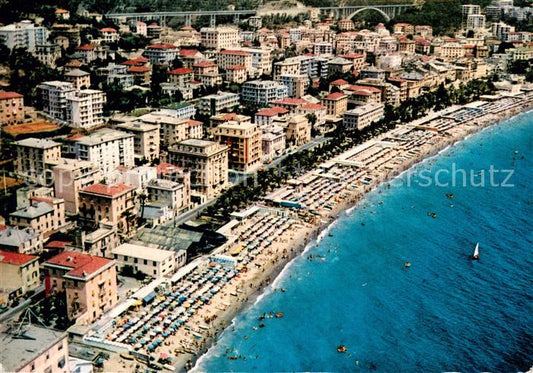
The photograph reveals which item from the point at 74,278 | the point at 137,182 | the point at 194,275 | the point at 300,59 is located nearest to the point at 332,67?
the point at 300,59

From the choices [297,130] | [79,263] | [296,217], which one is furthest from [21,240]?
[297,130]

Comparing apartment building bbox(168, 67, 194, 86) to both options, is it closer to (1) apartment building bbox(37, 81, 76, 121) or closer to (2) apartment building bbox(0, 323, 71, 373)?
(1) apartment building bbox(37, 81, 76, 121)

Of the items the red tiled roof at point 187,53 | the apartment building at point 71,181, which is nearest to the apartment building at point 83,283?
the apartment building at point 71,181

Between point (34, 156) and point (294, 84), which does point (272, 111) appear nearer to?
point (294, 84)

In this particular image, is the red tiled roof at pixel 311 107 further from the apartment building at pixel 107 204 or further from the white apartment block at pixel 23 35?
the white apartment block at pixel 23 35

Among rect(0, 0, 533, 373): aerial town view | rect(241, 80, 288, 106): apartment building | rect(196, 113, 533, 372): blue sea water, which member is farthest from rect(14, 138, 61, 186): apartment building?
rect(241, 80, 288, 106): apartment building

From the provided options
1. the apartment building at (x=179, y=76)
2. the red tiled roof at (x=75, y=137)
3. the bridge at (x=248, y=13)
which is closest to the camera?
the red tiled roof at (x=75, y=137)
